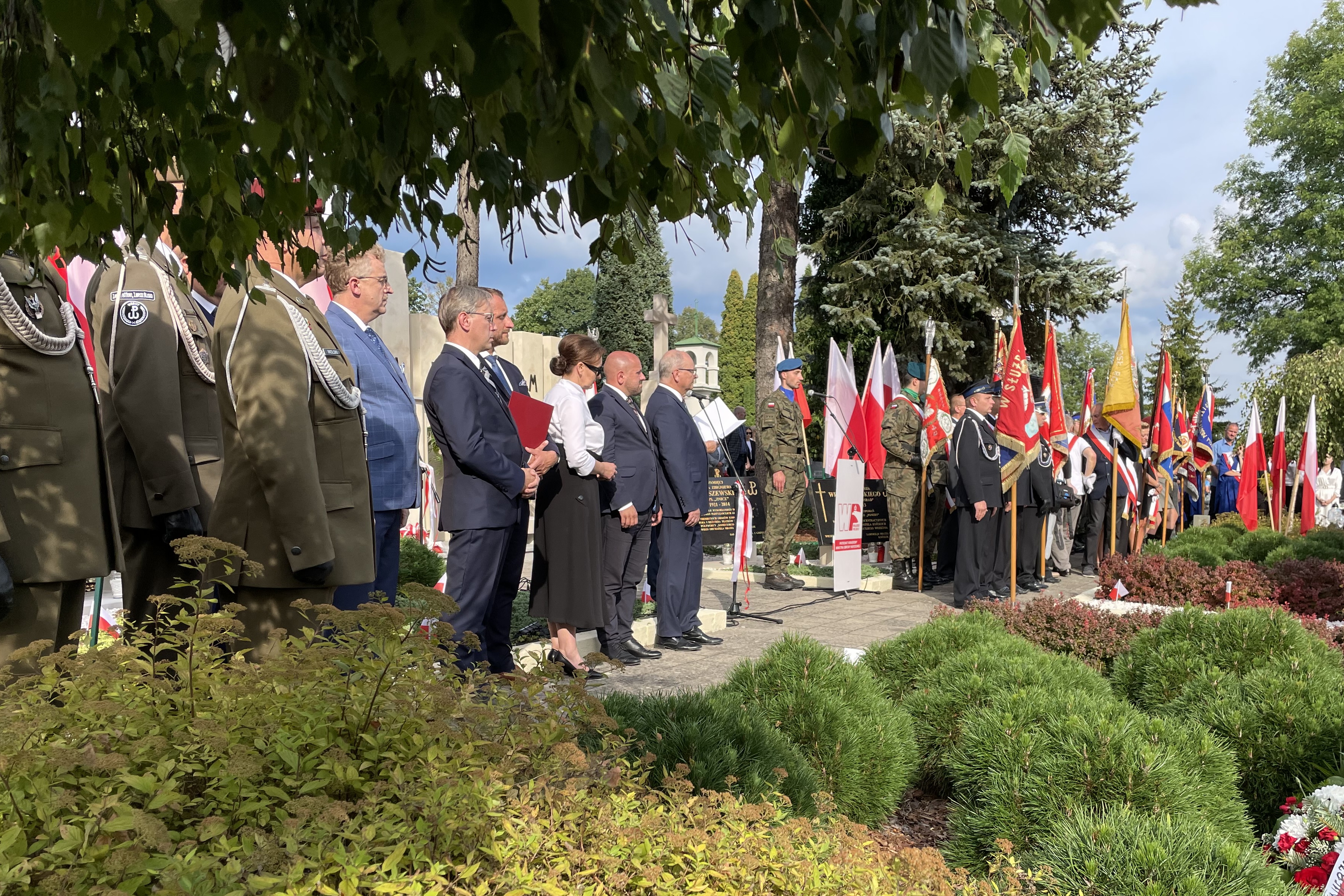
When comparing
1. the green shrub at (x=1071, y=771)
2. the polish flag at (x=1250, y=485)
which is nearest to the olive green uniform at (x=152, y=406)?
the green shrub at (x=1071, y=771)

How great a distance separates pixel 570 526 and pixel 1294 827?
3.88 metres

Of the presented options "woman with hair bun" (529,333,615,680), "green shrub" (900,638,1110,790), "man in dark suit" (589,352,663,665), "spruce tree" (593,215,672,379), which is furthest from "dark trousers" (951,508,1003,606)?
"spruce tree" (593,215,672,379)

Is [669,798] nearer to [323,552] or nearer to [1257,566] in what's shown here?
[323,552]

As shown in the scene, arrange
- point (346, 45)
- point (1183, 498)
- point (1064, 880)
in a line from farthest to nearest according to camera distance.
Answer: point (1183, 498)
point (1064, 880)
point (346, 45)

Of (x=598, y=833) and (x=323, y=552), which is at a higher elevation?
(x=323, y=552)

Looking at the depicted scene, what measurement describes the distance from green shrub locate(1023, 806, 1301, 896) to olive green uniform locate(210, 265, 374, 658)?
242 cm

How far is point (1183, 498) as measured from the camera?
18891 mm

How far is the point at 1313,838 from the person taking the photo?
11.2ft

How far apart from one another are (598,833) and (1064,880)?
154 cm

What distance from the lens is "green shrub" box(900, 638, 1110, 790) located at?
14.1ft

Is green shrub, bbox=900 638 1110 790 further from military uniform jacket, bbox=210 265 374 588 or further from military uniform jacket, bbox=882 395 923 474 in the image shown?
military uniform jacket, bbox=882 395 923 474

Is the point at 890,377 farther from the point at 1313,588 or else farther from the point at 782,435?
the point at 1313,588

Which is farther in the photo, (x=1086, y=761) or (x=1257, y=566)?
(x=1257, y=566)

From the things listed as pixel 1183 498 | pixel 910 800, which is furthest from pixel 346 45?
pixel 1183 498
